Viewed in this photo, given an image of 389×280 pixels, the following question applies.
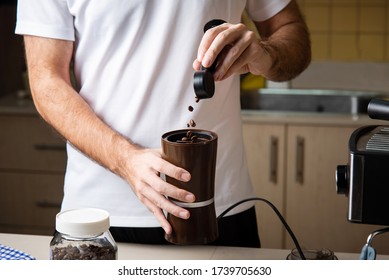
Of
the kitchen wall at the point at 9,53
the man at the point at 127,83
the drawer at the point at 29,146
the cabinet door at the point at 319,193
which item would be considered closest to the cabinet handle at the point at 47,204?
the drawer at the point at 29,146

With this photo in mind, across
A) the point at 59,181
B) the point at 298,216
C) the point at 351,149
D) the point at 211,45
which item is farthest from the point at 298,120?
the point at 351,149

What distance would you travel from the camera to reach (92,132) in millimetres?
1594

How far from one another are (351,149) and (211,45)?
0.36 meters

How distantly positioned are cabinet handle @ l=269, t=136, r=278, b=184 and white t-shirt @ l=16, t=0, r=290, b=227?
1.26 meters

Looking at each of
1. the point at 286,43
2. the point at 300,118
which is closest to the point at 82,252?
the point at 286,43

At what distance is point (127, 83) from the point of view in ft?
5.53

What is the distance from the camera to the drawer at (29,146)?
10.4ft

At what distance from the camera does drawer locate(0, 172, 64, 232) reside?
10.6 ft

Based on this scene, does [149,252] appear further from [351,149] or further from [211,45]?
[351,149]

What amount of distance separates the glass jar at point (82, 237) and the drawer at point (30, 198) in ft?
6.60

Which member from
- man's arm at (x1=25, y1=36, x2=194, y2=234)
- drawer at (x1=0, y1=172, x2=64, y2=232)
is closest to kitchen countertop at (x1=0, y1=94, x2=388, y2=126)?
drawer at (x1=0, y1=172, x2=64, y2=232)

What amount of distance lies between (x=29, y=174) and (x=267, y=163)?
37.7 inches

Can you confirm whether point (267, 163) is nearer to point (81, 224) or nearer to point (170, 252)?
point (170, 252)

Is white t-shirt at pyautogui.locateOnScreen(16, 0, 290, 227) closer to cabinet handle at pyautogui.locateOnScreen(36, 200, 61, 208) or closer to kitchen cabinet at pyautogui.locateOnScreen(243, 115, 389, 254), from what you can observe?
kitchen cabinet at pyautogui.locateOnScreen(243, 115, 389, 254)
